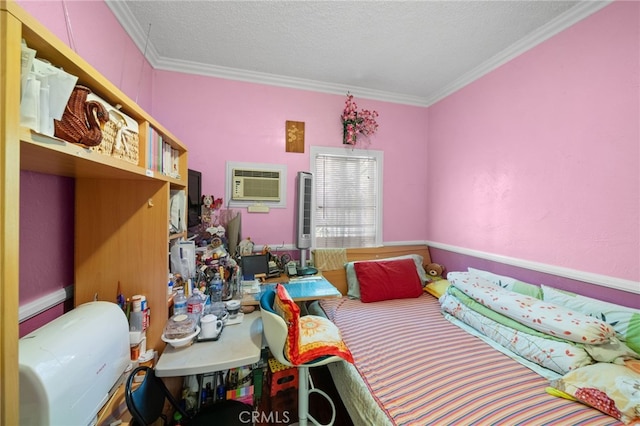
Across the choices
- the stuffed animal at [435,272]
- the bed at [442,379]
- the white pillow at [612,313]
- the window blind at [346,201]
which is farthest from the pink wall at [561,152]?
the window blind at [346,201]

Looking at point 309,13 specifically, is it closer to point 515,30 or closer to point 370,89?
point 370,89

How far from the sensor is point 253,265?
6.81 feet

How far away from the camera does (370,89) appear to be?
8.73 feet

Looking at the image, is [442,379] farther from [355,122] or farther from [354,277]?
[355,122]

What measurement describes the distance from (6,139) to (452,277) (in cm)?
262

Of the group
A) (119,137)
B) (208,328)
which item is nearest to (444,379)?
(208,328)

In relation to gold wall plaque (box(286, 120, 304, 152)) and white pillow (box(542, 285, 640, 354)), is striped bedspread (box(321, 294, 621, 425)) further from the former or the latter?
gold wall plaque (box(286, 120, 304, 152))

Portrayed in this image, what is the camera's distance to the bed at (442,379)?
1.07 metres

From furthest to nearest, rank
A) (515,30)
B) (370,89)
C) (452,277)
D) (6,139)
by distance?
(370,89)
(452,277)
(515,30)
(6,139)

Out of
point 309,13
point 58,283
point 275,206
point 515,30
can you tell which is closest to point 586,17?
point 515,30

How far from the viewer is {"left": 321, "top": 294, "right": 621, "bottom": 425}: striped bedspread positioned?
→ 1.06 meters

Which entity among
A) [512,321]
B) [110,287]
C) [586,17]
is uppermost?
[586,17]

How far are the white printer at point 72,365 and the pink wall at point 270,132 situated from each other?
1.47 m

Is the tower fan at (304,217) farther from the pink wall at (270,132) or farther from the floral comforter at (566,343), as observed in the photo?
the floral comforter at (566,343)
